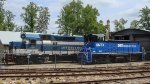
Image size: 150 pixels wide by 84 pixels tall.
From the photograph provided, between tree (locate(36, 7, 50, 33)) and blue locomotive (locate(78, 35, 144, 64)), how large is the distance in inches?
1846

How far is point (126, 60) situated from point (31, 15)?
147ft

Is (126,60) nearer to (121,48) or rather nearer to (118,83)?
(121,48)

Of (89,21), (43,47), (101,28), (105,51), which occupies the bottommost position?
(105,51)

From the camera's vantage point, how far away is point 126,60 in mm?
43062

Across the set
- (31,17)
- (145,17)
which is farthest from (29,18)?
(145,17)

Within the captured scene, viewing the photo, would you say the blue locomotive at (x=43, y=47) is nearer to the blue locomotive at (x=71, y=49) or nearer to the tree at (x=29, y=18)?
the blue locomotive at (x=71, y=49)

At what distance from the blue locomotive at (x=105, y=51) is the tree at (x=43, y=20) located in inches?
1846

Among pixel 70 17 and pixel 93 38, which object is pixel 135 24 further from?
pixel 93 38

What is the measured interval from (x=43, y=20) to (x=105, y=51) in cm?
5198

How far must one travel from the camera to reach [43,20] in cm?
9138

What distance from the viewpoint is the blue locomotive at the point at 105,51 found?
1578 inches

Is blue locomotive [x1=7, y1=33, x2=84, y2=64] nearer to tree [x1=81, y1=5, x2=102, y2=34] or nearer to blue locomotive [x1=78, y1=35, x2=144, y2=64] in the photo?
blue locomotive [x1=78, y1=35, x2=144, y2=64]

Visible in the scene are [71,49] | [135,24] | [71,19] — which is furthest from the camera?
[135,24]

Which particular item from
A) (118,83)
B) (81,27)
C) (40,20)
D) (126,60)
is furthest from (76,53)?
(40,20)
